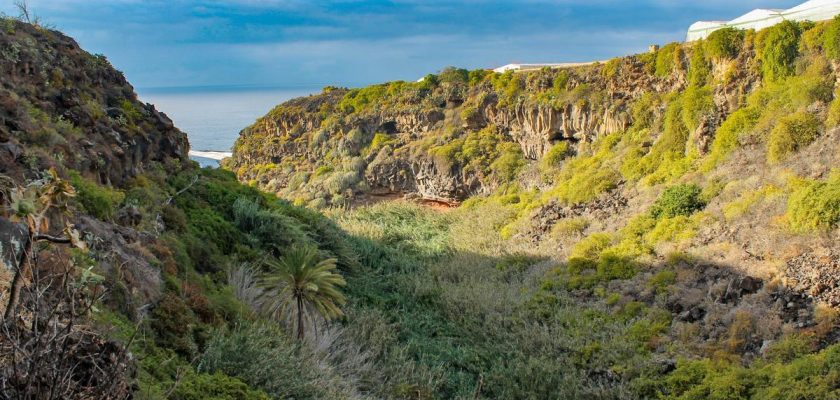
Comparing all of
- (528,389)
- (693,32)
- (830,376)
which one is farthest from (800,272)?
(693,32)

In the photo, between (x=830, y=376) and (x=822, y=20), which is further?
(x=822, y=20)

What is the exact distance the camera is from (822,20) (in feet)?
75.7

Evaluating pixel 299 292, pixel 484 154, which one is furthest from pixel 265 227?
pixel 484 154

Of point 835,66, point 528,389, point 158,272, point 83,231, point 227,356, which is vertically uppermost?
point 835,66

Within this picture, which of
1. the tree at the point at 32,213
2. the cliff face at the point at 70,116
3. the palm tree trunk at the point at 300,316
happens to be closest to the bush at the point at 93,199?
the cliff face at the point at 70,116

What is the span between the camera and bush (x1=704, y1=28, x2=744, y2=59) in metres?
25.7

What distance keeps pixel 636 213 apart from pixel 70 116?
63.1ft

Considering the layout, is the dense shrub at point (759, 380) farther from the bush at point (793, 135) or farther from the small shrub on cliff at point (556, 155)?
the small shrub on cliff at point (556, 155)

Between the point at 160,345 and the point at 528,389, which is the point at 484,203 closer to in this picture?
the point at 528,389

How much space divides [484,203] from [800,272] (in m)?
21.4

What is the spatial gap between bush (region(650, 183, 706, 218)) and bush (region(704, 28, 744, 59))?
7.82 meters

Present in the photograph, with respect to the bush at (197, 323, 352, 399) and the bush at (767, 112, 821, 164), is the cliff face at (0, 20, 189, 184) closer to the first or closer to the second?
the bush at (197, 323, 352, 399)

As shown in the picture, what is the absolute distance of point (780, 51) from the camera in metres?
23.2

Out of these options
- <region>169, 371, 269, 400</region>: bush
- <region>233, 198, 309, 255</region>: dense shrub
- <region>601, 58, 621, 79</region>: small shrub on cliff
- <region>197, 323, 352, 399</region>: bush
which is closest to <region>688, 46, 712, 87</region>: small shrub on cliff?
<region>601, 58, 621, 79</region>: small shrub on cliff
